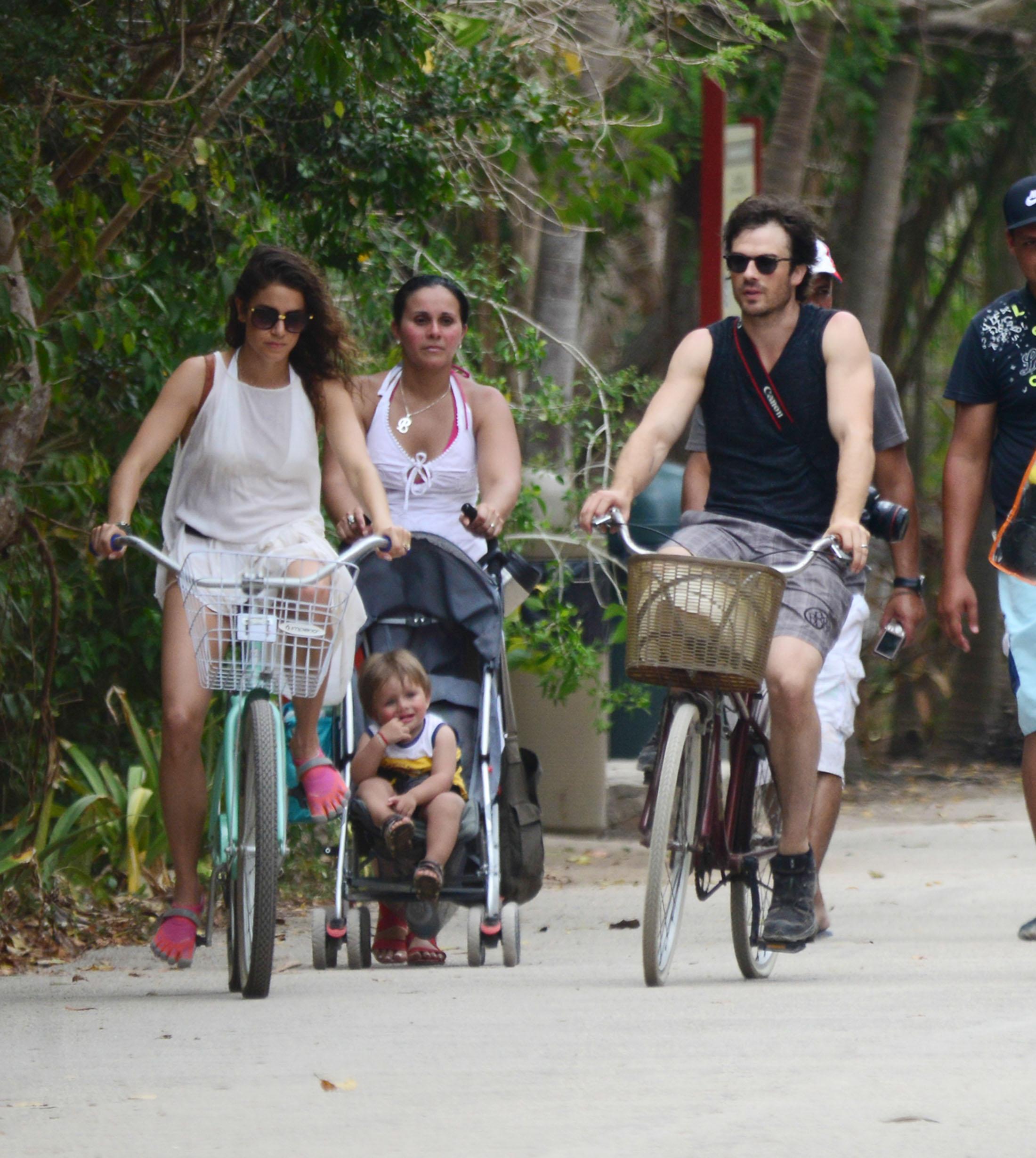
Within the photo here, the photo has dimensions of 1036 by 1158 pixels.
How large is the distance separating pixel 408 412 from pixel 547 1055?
2.87 m

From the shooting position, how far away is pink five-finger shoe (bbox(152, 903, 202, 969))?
19.0ft

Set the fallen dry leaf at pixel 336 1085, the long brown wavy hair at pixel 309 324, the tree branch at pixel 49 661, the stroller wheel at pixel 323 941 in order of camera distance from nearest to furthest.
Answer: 1. the fallen dry leaf at pixel 336 1085
2. the long brown wavy hair at pixel 309 324
3. the stroller wheel at pixel 323 941
4. the tree branch at pixel 49 661

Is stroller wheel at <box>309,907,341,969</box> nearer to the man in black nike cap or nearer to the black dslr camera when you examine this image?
the black dslr camera

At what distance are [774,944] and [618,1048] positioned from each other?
4.34ft

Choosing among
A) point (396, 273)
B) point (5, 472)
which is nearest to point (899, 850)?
point (396, 273)

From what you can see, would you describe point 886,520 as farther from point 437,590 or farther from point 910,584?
point 437,590

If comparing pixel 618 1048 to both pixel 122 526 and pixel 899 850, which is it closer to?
pixel 122 526

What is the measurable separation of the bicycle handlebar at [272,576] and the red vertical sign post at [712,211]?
3.95 m

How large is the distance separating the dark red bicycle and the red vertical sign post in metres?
3.76

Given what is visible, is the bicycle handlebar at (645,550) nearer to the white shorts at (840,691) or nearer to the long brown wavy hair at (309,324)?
the long brown wavy hair at (309,324)

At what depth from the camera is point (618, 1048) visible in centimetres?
450

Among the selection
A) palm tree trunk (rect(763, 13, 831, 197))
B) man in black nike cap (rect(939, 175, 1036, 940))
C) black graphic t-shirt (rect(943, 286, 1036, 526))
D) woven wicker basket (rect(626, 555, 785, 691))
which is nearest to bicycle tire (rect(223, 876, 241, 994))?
woven wicker basket (rect(626, 555, 785, 691))

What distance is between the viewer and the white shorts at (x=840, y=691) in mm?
6902

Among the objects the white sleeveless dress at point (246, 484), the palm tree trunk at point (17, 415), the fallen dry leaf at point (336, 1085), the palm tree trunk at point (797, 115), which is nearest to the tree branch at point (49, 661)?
the palm tree trunk at point (17, 415)
